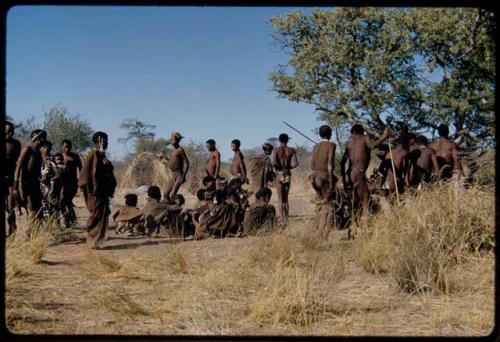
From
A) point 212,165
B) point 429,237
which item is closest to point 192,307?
point 429,237

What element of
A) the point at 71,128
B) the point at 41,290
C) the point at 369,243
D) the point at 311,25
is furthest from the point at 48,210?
the point at 71,128

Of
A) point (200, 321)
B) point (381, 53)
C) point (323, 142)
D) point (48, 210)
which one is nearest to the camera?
point (200, 321)

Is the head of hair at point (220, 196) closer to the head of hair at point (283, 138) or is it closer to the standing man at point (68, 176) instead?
the head of hair at point (283, 138)

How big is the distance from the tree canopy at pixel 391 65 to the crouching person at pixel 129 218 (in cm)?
503

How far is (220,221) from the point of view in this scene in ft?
34.3

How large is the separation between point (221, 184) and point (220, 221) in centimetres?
138

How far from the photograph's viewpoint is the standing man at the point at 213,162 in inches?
515

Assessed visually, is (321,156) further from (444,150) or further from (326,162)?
(444,150)

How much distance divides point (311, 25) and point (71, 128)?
50.7 feet

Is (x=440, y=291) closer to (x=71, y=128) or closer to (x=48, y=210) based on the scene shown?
(x=48, y=210)

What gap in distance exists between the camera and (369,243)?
7.54 meters

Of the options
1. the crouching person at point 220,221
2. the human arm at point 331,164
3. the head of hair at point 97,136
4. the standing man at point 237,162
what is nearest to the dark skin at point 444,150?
the human arm at point 331,164

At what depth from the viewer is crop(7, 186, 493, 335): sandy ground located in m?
5.25

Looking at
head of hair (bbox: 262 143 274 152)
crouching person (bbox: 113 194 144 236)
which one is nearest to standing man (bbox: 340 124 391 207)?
head of hair (bbox: 262 143 274 152)
